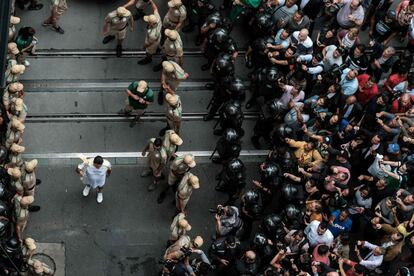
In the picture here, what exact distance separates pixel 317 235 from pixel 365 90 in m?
4.11

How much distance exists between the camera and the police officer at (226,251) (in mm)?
14406

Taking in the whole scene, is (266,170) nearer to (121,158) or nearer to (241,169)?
(241,169)

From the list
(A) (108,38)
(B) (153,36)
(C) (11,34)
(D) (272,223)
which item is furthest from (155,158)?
(A) (108,38)

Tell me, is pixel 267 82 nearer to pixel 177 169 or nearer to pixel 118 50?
pixel 177 169

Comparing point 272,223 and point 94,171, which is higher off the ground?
point 272,223

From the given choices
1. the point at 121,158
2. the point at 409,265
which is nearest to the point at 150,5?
the point at 121,158

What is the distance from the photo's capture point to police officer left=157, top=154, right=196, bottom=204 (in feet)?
50.4

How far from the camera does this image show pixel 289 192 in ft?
49.0

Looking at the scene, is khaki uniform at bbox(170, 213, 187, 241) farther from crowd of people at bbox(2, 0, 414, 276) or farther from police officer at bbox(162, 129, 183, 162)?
police officer at bbox(162, 129, 183, 162)

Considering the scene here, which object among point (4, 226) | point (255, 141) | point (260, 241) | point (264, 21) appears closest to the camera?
point (4, 226)

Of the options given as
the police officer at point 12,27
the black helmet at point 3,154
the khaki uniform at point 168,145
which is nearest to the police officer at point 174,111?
the khaki uniform at point 168,145

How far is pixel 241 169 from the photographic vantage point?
15633 millimetres

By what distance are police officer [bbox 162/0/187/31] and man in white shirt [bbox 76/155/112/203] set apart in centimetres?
392

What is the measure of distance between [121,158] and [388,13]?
730 centimetres
